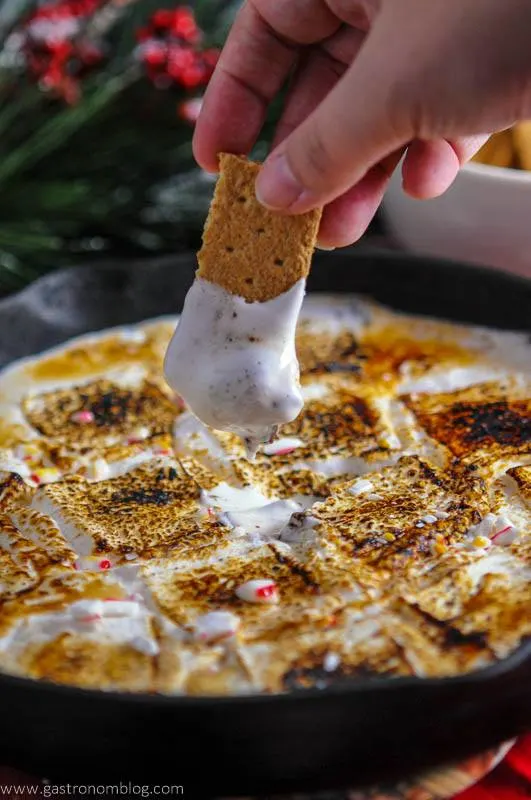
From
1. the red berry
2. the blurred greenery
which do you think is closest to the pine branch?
the blurred greenery

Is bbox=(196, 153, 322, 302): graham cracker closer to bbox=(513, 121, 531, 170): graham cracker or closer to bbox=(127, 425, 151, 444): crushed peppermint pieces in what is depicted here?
bbox=(127, 425, 151, 444): crushed peppermint pieces

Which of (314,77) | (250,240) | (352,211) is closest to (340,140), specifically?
(250,240)

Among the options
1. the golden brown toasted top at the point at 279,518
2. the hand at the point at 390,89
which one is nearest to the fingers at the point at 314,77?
the hand at the point at 390,89

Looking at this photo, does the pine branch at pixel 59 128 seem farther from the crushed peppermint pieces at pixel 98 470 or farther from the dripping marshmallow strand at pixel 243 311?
the dripping marshmallow strand at pixel 243 311

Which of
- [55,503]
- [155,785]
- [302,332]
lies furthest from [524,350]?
[155,785]

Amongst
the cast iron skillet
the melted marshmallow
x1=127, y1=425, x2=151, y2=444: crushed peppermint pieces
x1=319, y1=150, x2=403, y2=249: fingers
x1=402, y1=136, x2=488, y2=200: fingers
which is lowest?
x1=127, y1=425, x2=151, y2=444: crushed peppermint pieces

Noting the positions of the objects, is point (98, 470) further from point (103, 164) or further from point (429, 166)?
point (103, 164)
